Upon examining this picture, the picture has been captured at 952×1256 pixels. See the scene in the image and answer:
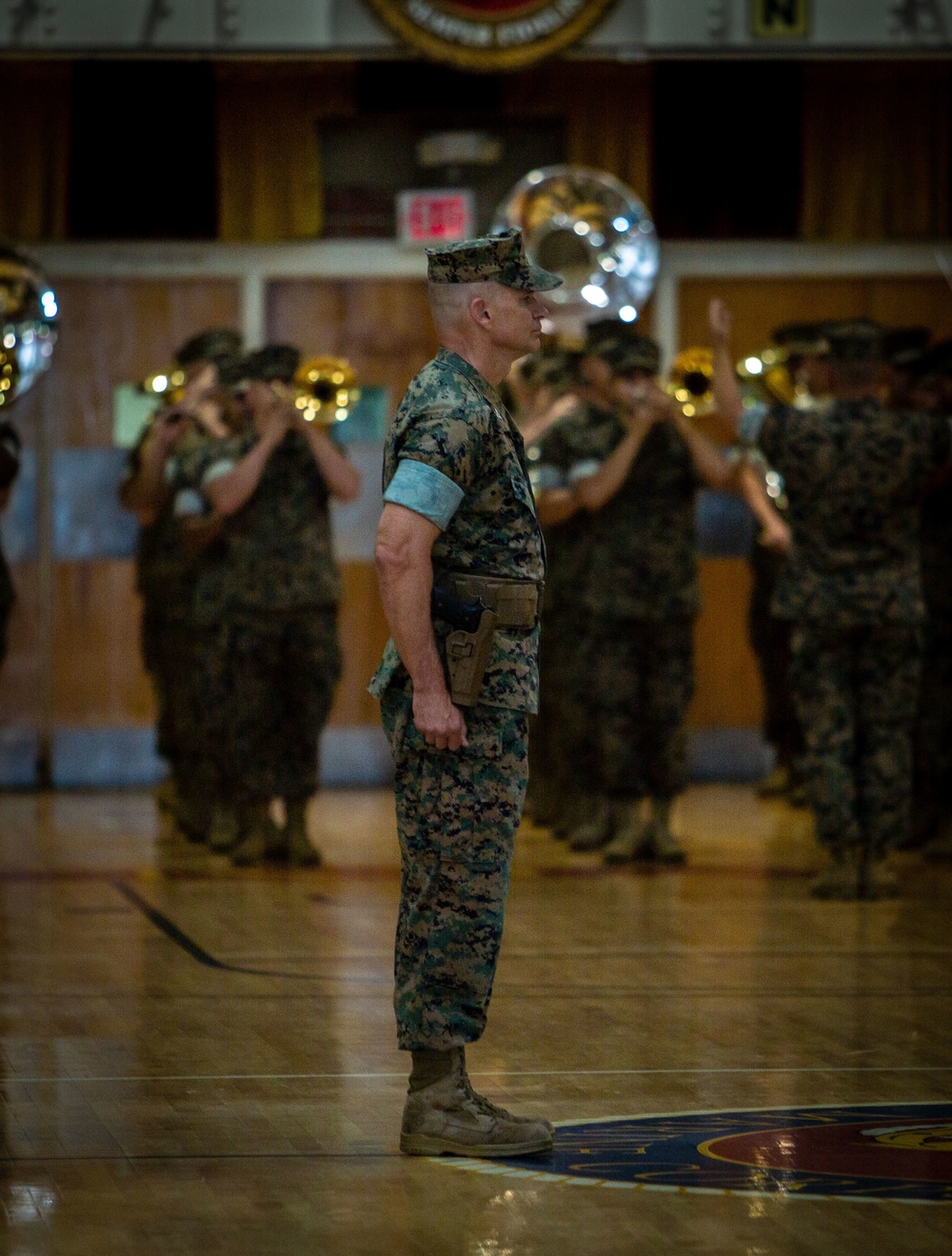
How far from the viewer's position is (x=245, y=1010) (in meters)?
5.00

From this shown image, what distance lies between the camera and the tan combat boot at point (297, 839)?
7.73 meters

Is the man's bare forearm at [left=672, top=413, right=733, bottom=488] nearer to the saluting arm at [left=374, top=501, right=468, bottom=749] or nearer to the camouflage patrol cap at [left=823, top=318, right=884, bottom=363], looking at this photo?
the camouflage patrol cap at [left=823, top=318, right=884, bottom=363]

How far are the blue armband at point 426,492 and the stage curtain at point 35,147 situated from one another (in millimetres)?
7805

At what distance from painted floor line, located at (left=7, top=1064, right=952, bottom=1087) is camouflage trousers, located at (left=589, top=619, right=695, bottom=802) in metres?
3.20

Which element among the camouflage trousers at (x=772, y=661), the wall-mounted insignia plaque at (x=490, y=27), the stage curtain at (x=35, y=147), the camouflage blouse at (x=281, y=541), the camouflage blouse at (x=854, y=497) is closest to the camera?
the camouflage blouse at (x=854, y=497)

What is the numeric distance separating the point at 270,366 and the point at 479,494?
13.3 ft

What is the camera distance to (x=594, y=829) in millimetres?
8195

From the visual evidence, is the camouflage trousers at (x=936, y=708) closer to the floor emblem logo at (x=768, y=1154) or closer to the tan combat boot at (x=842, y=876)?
the tan combat boot at (x=842, y=876)

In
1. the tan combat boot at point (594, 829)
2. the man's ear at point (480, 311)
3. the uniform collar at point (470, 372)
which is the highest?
the man's ear at point (480, 311)

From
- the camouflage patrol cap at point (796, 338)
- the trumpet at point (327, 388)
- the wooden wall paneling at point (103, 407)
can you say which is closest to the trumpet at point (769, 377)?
the camouflage patrol cap at point (796, 338)

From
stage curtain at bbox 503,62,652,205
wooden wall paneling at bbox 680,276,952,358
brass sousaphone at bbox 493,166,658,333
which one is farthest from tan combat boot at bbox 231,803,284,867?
stage curtain at bbox 503,62,652,205

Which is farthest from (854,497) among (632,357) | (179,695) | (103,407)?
(103,407)

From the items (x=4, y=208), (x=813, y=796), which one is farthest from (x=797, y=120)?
(x=813, y=796)

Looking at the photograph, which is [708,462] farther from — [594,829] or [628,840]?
[594,829]
